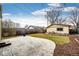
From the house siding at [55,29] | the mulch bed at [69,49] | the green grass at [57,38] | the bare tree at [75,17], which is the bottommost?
the mulch bed at [69,49]

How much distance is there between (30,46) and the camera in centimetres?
156

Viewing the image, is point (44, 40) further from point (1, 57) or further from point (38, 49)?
point (1, 57)

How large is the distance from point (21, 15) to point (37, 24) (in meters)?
0.18

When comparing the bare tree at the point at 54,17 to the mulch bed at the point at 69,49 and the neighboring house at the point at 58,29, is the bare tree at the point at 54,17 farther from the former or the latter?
the mulch bed at the point at 69,49

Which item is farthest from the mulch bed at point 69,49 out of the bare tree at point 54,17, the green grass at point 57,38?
the bare tree at point 54,17

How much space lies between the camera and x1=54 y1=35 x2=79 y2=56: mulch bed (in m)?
1.54

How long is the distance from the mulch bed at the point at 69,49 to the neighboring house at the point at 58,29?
8cm

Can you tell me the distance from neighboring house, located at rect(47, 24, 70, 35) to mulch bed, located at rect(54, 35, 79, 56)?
0.26 ft

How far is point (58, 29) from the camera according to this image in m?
1.58

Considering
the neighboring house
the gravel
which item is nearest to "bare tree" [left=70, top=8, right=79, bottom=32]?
the neighboring house

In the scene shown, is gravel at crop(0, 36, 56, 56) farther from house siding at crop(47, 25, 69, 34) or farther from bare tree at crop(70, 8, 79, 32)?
bare tree at crop(70, 8, 79, 32)

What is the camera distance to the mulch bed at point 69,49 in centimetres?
154

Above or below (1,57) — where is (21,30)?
above

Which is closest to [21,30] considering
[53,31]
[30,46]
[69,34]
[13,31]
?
[13,31]
